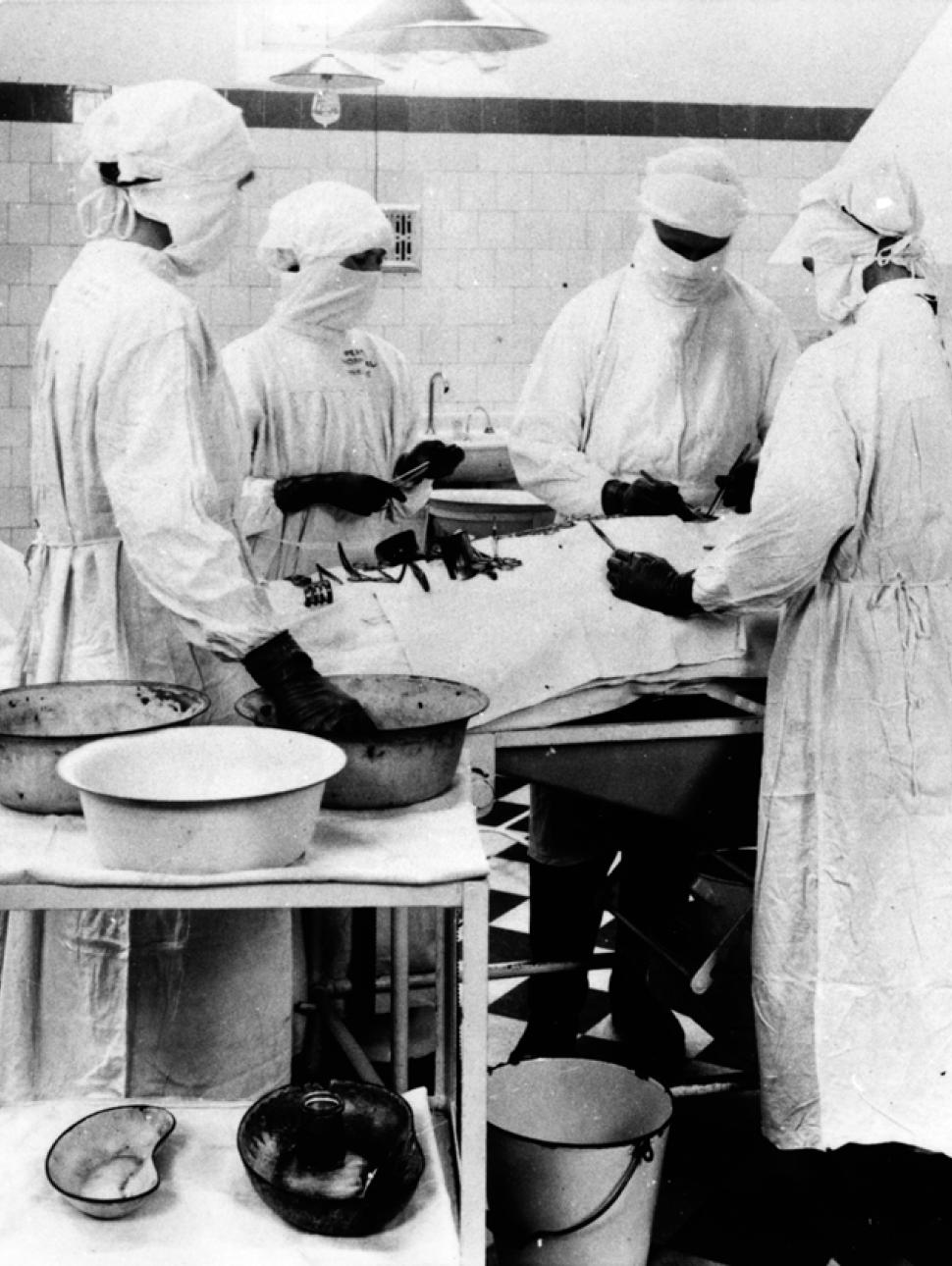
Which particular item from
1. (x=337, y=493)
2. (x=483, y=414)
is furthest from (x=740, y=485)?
(x=483, y=414)

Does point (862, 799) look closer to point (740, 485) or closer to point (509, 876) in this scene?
point (740, 485)

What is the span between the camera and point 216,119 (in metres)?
2.34

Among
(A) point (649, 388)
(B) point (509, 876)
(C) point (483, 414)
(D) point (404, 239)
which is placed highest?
(A) point (649, 388)

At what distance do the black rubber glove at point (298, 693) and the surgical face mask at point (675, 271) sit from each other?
1.76 m

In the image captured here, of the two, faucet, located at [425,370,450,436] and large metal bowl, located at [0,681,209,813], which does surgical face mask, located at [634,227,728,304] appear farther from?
faucet, located at [425,370,450,436]

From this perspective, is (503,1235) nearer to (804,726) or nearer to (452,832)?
(452,832)

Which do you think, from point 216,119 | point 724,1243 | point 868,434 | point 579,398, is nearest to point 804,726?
point 868,434

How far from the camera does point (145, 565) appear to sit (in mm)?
2254

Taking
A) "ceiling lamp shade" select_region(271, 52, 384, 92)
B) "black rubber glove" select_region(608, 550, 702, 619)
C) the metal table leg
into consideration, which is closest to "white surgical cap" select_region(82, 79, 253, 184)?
"black rubber glove" select_region(608, 550, 702, 619)

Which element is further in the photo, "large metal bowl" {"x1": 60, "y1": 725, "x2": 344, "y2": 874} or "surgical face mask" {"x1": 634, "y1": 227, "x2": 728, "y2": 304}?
"surgical face mask" {"x1": 634, "y1": 227, "x2": 728, "y2": 304}

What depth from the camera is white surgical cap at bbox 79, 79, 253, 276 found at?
2.30 metres

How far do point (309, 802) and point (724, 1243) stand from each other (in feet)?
4.65

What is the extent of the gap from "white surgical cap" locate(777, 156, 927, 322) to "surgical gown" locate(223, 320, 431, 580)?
1.54 metres

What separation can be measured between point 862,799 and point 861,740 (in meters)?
A: 0.12
